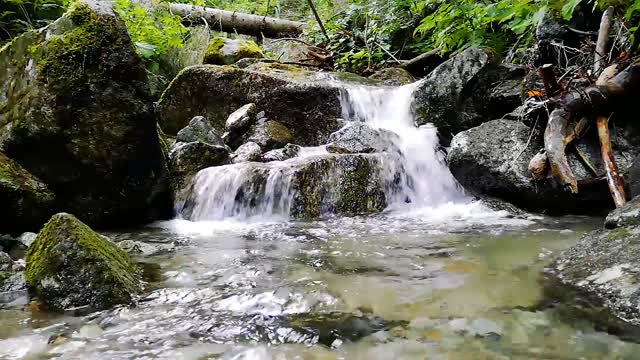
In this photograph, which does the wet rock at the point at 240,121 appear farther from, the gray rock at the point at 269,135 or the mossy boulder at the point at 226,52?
the mossy boulder at the point at 226,52

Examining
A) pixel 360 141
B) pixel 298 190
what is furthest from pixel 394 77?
pixel 298 190

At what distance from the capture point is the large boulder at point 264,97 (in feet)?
25.9

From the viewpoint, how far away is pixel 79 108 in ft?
15.7

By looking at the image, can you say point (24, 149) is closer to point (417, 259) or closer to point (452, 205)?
point (417, 259)

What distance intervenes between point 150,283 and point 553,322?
2265mm

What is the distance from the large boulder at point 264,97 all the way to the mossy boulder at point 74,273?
541 cm

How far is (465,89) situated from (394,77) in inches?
Answer: 91.9

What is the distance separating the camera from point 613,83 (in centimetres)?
440

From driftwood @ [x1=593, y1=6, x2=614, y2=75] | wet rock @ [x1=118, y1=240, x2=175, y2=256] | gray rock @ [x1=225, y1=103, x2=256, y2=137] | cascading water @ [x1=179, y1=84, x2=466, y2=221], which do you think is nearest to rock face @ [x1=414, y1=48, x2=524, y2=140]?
cascading water @ [x1=179, y1=84, x2=466, y2=221]

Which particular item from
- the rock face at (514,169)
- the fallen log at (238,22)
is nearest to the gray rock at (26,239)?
the rock face at (514,169)

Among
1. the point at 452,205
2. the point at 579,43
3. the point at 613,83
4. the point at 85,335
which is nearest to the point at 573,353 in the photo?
the point at 85,335

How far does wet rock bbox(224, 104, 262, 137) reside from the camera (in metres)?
7.72

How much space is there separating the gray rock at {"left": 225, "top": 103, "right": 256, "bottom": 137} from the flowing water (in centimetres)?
308

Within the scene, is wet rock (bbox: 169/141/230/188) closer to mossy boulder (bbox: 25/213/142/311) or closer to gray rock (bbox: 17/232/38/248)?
gray rock (bbox: 17/232/38/248)
